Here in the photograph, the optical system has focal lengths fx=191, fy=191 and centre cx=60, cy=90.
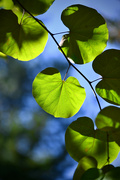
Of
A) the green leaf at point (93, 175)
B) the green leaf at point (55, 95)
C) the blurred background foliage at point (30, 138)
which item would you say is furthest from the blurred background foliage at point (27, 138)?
the green leaf at point (93, 175)

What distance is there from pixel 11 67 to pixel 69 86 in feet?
11.8

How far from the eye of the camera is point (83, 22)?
291 millimetres

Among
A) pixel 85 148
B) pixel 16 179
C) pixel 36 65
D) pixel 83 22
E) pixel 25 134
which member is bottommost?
pixel 16 179

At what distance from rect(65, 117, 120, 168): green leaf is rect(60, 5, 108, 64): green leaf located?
10cm

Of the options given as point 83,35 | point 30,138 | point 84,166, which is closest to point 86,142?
point 84,166

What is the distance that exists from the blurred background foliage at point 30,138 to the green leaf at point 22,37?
2.96 metres

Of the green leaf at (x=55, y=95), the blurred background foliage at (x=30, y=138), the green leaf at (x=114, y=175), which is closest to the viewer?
the green leaf at (x=114, y=175)

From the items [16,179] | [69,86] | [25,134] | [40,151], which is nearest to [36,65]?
[25,134]

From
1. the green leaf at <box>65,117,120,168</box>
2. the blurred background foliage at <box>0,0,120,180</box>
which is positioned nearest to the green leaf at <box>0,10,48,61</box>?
the green leaf at <box>65,117,120,168</box>

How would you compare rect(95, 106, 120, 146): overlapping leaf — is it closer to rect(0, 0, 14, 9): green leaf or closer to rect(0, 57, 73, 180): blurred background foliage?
rect(0, 0, 14, 9): green leaf

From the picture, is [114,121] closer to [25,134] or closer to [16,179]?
[25,134]

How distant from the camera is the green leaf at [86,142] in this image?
269 millimetres

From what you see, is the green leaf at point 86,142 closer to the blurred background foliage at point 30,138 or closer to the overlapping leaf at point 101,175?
the overlapping leaf at point 101,175

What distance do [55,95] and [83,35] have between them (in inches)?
4.2
